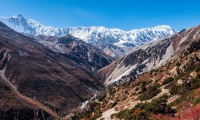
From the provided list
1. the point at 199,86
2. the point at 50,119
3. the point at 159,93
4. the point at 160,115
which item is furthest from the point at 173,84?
the point at 50,119

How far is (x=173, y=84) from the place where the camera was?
4366cm

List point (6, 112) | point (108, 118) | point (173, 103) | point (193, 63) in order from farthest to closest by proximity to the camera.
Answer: point (6, 112)
point (193, 63)
point (108, 118)
point (173, 103)

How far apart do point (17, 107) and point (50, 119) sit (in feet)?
53.1

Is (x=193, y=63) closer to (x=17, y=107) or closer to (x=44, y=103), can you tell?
(x=17, y=107)

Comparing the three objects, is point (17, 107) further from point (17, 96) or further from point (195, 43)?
point (195, 43)

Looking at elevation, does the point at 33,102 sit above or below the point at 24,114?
above

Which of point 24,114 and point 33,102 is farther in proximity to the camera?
point 33,102

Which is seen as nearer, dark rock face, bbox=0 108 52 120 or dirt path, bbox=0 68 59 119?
dark rock face, bbox=0 108 52 120

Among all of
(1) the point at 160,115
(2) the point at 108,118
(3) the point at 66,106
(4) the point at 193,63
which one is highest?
(4) the point at 193,63

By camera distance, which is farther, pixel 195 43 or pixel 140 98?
pixel 195 43

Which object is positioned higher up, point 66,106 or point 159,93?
point 159,93

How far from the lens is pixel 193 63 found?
2007 inches

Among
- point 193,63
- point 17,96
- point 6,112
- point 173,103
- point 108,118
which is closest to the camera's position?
point 173,103

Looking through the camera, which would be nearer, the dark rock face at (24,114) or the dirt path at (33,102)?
the dark rock face at (24,114)
